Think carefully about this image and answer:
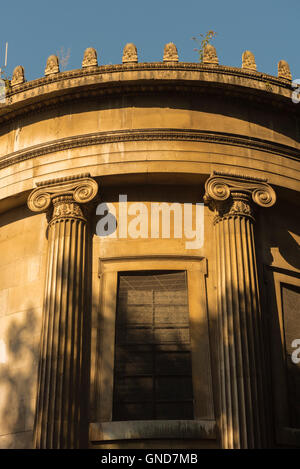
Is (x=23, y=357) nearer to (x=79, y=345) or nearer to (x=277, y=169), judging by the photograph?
(x=79, y=345)

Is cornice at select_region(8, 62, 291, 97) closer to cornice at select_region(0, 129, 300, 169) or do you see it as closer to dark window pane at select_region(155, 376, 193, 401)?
cornice at select_region(0, 129, 300, 169)

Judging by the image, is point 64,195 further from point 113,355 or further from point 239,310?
point 239,310

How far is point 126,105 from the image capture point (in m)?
24.6

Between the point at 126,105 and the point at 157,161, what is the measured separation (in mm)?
2468

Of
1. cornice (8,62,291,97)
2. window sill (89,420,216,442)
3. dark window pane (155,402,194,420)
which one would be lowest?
window sill (89,420,216,442)

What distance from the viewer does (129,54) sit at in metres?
25.1

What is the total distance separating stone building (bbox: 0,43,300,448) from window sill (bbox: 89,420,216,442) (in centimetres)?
5

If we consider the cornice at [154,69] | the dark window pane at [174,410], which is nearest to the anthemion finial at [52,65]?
the cornice at [154,69]

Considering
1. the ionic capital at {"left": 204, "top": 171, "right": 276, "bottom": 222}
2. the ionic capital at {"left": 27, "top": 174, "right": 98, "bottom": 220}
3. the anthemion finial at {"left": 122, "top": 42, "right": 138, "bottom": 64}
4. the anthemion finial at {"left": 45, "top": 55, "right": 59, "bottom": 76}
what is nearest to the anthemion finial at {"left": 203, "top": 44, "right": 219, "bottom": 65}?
the anthemion finial at {"left": 122, "top": 42, "right": 138, "bottom": 64}

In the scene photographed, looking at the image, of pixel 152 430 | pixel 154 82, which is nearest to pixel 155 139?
pixel 154 82

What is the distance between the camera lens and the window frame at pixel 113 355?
802 inches

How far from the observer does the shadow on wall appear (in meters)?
21.4

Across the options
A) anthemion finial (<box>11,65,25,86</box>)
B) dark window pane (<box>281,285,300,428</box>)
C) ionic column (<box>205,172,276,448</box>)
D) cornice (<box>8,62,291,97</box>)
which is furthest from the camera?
anthemion finial (<box>11,65,25,86</box>)

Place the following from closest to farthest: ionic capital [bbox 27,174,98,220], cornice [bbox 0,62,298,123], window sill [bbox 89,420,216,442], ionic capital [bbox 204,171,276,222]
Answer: window sill [bbox 89,420,216,442] < ionic capital [bbox 204,171,276,222] < ionic capital [bbox 27,174,98,220] < cornice [bbox 0,62,298,123]
